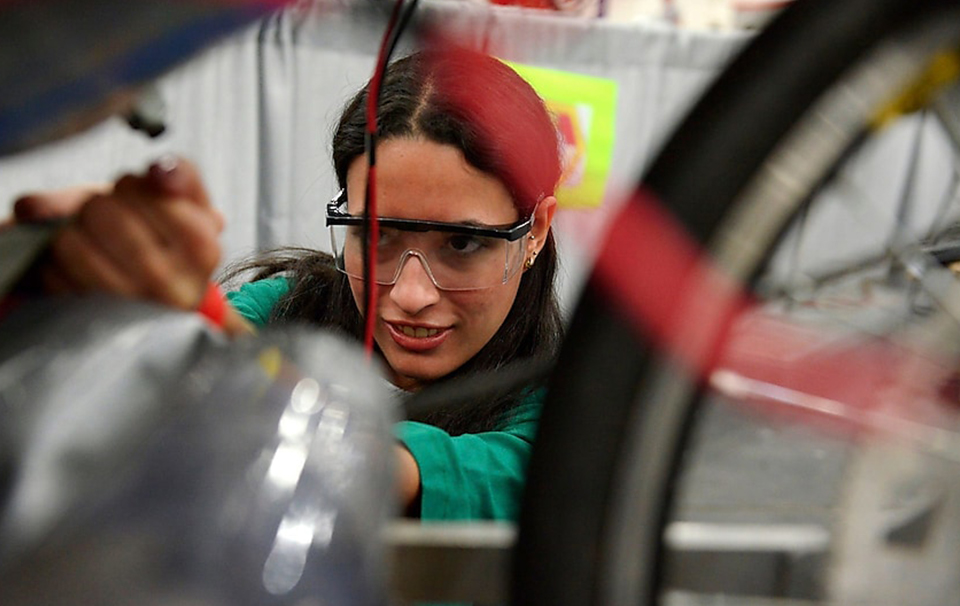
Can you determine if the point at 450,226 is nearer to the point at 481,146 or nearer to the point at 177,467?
the point at 481,146

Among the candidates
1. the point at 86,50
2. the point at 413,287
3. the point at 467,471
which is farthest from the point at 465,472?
the point at 86,50

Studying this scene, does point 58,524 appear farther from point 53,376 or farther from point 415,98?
point 415,98

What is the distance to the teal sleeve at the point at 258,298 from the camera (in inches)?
29.9

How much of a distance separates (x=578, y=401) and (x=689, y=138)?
0.27 feet

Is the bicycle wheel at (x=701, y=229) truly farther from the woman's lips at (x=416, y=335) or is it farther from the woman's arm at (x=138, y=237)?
the woman's lips at (x=416, y=335)

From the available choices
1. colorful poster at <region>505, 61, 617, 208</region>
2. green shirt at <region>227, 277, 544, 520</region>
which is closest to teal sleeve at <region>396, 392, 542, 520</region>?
green shirt at <region>227, 277, 544, 520</region>

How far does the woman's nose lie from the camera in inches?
25.8

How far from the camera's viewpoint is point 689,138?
0.86 feet

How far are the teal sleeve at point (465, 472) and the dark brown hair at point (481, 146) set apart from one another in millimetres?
115

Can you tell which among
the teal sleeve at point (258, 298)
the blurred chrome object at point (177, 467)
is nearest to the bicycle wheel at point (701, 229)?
the blurred chrome object at point (177, 467)

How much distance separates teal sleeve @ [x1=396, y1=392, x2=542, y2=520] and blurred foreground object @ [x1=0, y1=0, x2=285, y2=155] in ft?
0.78

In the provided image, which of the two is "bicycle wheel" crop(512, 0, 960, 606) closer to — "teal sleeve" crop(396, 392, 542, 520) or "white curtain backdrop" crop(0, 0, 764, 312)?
"teal sleeve" crop(396, 392, 542, 520)

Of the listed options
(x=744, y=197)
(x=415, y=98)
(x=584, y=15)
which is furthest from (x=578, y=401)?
(x=584, y=15)

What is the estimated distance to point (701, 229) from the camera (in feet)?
A: 0.85
